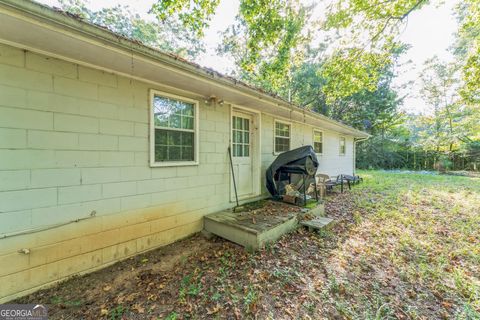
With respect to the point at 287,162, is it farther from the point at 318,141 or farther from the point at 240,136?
the point at 318,141

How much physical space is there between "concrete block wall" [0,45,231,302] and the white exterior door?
1.72m

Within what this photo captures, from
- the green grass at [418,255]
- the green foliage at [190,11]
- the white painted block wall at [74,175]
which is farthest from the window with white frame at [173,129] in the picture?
the green grass at [418,255]

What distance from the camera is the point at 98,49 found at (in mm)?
2293

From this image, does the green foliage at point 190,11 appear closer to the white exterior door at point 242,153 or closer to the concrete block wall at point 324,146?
the white exterior door at point 242,153

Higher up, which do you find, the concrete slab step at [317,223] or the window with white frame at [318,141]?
the window with white frame at [318,141]

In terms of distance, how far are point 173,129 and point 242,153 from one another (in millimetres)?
2048

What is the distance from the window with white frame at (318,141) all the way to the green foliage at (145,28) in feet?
37.5

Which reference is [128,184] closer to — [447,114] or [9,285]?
[9,285]

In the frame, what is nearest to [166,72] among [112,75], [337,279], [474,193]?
[112,75]

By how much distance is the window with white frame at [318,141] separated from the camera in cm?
836

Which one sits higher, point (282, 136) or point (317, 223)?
point (282, 136)

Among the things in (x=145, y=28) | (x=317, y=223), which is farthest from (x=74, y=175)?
(x=145, y=28)

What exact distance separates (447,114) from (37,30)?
24.9 metres

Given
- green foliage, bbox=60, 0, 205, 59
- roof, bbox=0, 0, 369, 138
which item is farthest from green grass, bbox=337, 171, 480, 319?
green foliage, bbox=60, 0, 205, 59
